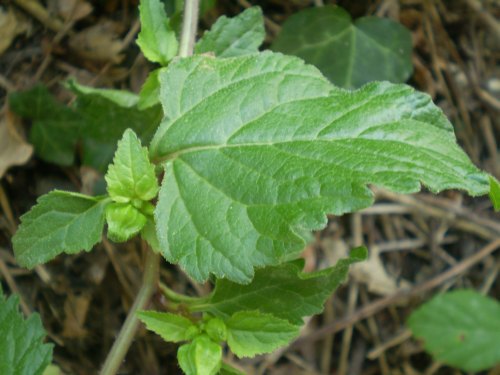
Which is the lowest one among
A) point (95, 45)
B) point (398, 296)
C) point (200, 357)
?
point (398, 296)

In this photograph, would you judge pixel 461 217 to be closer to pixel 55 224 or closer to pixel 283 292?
pixel 283 292

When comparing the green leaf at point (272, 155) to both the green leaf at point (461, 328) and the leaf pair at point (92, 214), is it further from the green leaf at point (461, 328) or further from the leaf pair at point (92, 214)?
the green leaf at point (461, 328)

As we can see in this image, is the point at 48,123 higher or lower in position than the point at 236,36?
lower

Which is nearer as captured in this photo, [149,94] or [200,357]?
[200,357]

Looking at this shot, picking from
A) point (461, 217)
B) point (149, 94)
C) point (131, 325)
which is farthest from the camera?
point (461, 217)

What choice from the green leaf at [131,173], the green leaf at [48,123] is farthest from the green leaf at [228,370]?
the green leaf at [48,123]

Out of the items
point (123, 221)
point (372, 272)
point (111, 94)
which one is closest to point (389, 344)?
point (372, 272)

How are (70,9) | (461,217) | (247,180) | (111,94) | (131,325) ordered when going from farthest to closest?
(461,217)
(70,9)
(111,94)
(131,325)
(247,180)

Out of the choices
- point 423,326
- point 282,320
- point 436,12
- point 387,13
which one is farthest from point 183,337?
point 436,12
